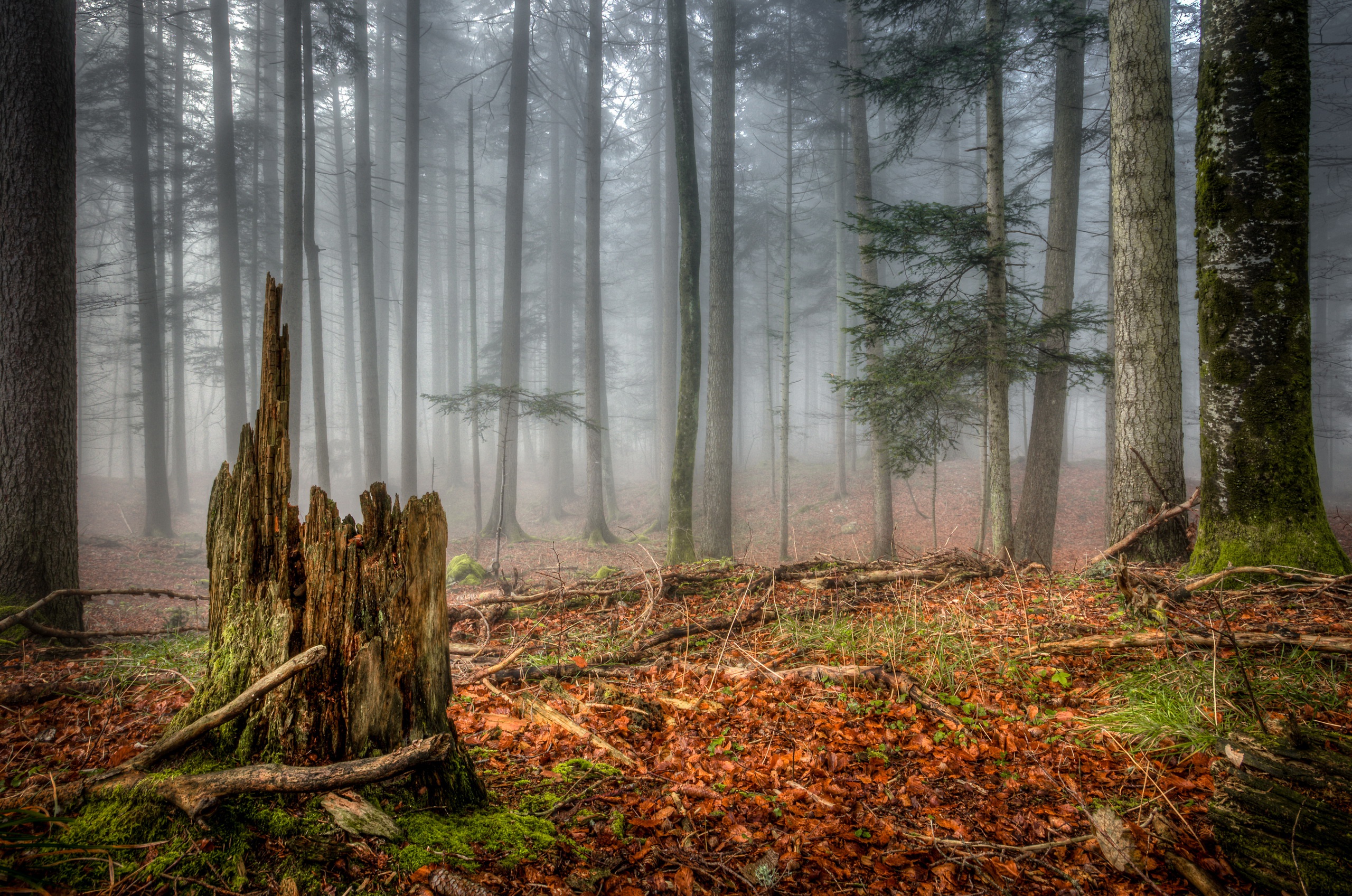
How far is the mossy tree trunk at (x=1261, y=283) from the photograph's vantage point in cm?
470

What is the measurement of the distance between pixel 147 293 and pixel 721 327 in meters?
15.5

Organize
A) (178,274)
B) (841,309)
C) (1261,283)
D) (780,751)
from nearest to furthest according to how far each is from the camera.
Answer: (780,751) → (1261,283) → (841,309) → (178,274)

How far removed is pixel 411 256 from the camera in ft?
58.3

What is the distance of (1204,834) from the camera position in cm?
227

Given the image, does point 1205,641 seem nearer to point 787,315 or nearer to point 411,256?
point 787,315

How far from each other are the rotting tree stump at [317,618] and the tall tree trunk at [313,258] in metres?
12.9

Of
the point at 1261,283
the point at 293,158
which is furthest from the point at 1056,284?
the point at 293,158

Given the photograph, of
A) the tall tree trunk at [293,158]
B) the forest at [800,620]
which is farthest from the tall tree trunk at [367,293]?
the tall tree trunk at [293,158]

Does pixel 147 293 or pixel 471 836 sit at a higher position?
pixel 147 293

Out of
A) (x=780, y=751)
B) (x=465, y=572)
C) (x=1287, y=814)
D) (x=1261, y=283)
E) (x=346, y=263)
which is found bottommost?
(x=465, y=572)

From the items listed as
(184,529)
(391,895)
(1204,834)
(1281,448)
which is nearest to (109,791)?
(391,895)

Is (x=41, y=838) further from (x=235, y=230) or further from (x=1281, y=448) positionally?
(x=235, y=230)

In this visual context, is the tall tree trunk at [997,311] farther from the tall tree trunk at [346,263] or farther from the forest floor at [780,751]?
the tall tree trunk at [346,263]

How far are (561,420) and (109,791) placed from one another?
1405 centimetres
